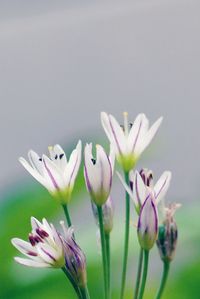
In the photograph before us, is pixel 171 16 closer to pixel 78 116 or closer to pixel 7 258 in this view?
pixel 78 116

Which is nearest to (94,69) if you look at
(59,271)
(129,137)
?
(59,271)

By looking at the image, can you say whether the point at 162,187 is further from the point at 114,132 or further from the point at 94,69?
the point at 94,69

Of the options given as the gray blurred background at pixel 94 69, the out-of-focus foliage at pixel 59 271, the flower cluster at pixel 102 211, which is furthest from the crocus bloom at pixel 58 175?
the gray blurred background at pixel 94 69

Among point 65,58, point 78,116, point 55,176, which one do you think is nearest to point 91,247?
point 55,176

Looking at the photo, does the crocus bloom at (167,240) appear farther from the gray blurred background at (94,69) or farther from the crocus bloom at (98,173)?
the gray blurred background at (94,69)

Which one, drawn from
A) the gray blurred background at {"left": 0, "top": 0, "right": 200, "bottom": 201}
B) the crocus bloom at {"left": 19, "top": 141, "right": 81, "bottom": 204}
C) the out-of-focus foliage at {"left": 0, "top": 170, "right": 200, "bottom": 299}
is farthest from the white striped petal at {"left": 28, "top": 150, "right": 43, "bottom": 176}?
the gray blurred background at {"left": 0, "top": 0, "right": 200, "bottom": 201}
